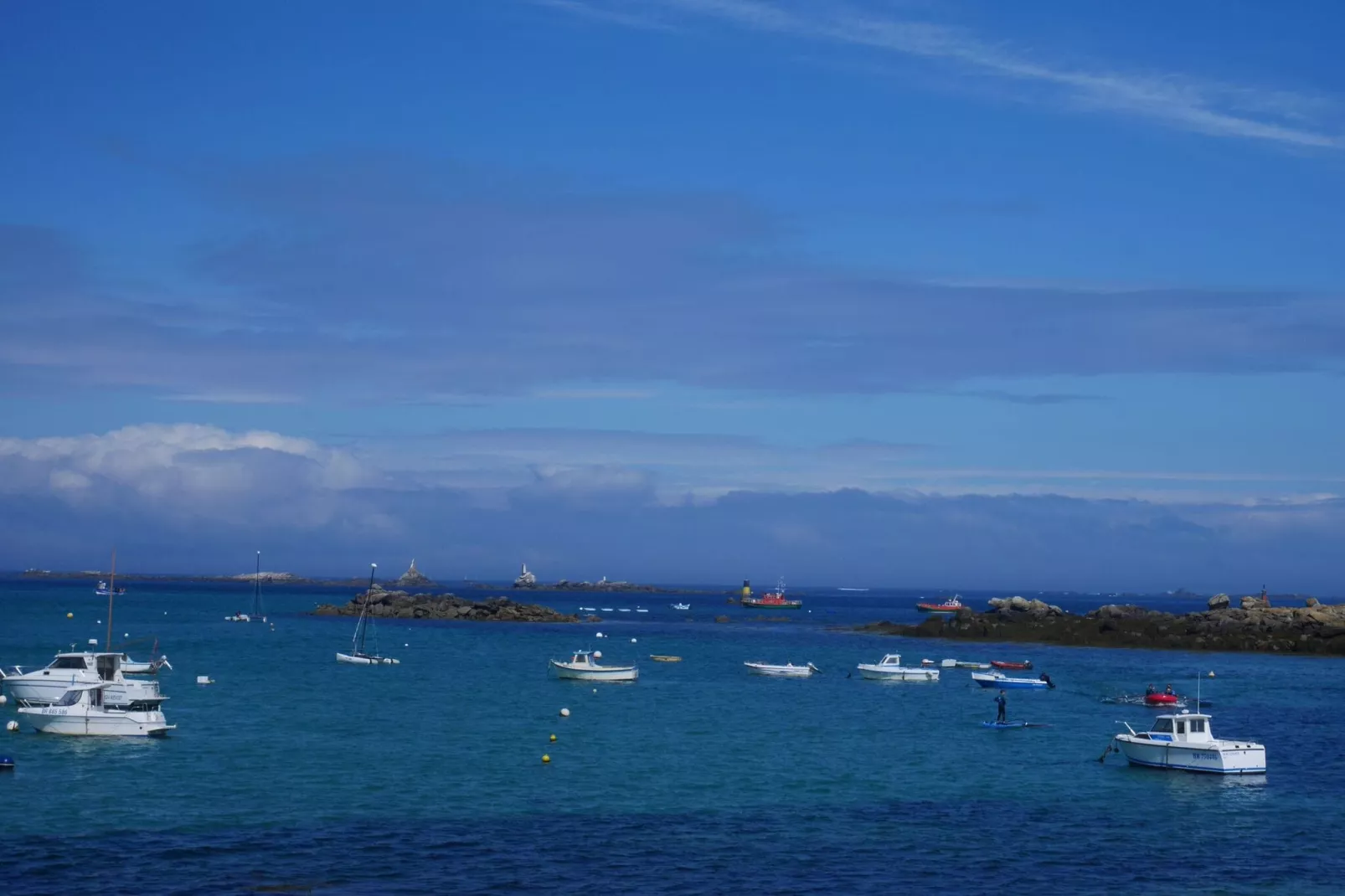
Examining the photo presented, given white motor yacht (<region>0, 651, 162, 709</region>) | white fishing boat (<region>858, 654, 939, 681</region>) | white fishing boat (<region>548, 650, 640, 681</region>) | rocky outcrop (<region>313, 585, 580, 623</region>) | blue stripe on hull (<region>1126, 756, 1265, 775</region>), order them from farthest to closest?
rocky outcrop (<region>313, 585, 580, 623</region>) < white fishing boat (<region>858, 654, 939, 681</region>) < white fishing boat (<region>548, 650, 640, 681</region>) < white motor yacht (<region>0, 651, 162, 709</region>) < blue stripe on hull (<region>1126, 756, 1265, 775</region>)

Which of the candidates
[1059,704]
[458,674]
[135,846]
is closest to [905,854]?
[135,846]

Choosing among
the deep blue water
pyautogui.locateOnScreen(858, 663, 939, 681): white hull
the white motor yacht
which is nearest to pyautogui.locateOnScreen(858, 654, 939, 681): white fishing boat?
pyautogui.locateOnScreen(858, 663, 939, 681): white hull

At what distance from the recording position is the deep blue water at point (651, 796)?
3466cm

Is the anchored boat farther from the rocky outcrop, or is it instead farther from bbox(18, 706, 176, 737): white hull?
the rocky outcrop

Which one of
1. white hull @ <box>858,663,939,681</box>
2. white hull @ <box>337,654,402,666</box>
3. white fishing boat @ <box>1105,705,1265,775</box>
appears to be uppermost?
white fishing boat @ <box>1105,705,1265,775</box>

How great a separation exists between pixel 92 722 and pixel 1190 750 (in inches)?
1830

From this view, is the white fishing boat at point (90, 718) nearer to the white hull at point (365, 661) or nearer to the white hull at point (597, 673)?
the white hull at point (597, 673)

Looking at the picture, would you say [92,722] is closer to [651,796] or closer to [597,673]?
[651,796]

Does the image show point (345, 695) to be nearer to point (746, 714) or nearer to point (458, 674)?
point (458, 674)

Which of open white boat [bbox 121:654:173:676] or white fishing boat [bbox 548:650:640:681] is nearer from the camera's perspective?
open white boat [bbox 121:654:173:676]

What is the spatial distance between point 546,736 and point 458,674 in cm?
3531

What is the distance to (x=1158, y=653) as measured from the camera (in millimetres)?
134000

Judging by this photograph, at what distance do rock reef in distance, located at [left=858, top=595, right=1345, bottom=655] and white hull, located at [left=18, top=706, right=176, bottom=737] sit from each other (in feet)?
371

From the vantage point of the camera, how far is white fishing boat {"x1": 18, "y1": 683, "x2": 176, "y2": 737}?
183 feet
